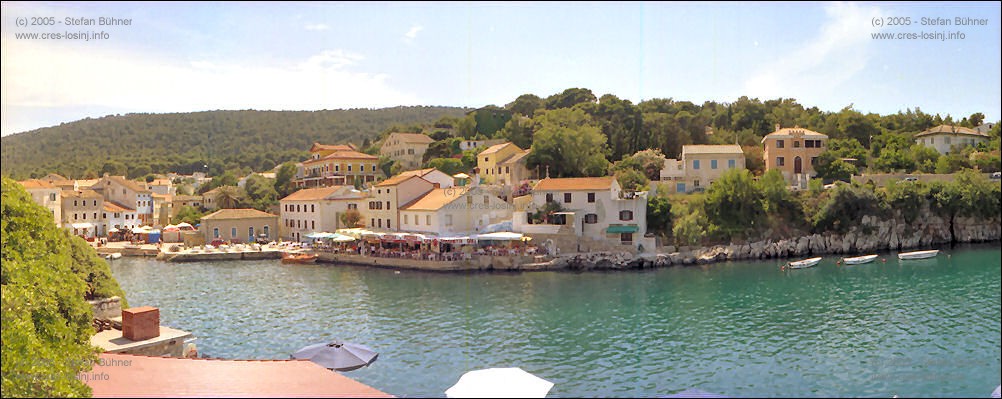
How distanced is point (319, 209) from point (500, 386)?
38.4m

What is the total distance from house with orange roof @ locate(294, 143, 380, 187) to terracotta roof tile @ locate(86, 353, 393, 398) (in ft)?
163

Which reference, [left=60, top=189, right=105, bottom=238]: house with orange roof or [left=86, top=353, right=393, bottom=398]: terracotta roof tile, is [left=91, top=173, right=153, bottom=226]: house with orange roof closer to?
[left=60, top=189, right=105, bottom=238]: house with orange roof

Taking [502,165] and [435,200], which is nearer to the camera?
[435,200]

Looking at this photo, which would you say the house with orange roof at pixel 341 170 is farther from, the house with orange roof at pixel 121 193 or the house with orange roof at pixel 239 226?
the house with orange roof at pixel 121 193

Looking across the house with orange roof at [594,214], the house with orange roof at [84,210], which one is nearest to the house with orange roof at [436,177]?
the house with orange roof at [594,214]

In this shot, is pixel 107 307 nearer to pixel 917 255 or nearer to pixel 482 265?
pixel 482 265

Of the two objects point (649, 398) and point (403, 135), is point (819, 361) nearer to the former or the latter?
point (649, 398)

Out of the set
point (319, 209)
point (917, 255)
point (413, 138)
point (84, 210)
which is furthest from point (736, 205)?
point (84, 210)

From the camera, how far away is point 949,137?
1746 inches

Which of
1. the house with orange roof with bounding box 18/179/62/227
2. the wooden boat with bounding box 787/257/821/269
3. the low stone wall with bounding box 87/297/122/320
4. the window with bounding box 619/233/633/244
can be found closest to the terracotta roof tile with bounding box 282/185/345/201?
the house with orange roof with bounding box 18/179/62/227

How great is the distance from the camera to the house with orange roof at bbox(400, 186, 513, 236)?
38875 millimetres

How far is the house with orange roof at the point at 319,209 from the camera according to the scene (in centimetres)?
4831

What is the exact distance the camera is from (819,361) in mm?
15414

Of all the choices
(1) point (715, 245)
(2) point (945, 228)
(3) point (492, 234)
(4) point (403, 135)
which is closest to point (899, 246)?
(2) point (945, 228)
